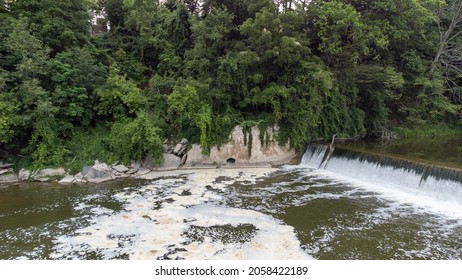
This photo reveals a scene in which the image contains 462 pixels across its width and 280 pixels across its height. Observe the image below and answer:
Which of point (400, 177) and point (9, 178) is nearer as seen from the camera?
point (400, 177)

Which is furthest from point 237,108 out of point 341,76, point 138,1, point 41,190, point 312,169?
point 138,1

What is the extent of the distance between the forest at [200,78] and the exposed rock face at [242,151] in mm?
383

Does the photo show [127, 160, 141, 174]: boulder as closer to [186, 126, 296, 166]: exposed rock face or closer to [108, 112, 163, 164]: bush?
[108, 112, 163, 164]: bush

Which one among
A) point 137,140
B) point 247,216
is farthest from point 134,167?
point 247,216

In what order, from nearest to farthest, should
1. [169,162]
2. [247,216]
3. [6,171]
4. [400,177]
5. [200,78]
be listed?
[247,216], [400,177], [6,171], [169,162], [200,78]

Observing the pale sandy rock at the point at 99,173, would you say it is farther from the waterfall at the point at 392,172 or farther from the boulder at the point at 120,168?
the waterfall at the point at 392,172

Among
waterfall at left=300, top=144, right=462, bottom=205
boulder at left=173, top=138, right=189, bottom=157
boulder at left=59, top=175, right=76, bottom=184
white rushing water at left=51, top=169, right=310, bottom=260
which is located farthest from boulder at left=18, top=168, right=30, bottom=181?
waterfall at left=300, top=144, right=462, bottom=205

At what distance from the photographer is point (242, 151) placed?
13617mm

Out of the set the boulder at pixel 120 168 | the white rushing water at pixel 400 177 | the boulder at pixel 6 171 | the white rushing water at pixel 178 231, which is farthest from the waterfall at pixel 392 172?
the boulder at pixel 6 171

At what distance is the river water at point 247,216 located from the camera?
6.62 metres

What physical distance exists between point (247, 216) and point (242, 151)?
18.1ft

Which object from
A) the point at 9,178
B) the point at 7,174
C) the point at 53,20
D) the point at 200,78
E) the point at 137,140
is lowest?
the point at 9,178

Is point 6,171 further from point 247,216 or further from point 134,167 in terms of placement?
point 247,216

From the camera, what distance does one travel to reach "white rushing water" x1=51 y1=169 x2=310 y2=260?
6.54m
